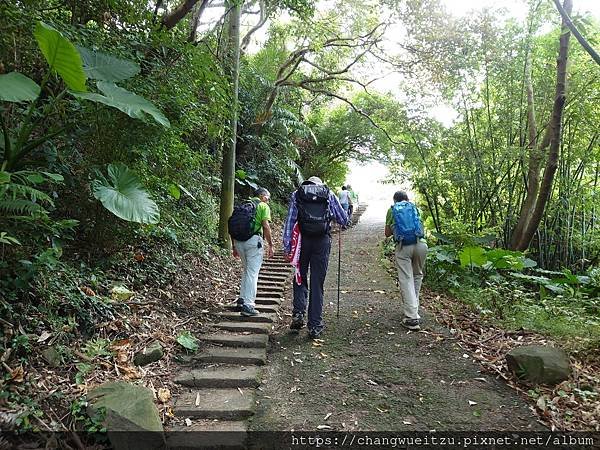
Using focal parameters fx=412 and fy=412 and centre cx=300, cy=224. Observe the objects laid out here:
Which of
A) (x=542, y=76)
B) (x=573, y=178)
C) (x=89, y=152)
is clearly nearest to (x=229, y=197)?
(x=89, y=152)

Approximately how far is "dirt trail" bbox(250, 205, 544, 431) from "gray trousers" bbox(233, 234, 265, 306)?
1.90 feet

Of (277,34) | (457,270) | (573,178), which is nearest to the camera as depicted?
(457,270)

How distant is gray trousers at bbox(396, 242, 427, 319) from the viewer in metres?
4.87

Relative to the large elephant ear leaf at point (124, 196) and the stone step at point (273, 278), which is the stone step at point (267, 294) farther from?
the large elephant ear leaf at point (124, 196)

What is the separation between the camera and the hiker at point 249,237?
15.9 ft

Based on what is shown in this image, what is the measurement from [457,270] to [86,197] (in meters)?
5.85

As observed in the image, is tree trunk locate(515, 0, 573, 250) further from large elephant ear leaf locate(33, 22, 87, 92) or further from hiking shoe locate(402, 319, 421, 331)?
large elephant ear leaf locate(33, 22, 87, 92)

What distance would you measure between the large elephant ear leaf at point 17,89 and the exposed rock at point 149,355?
2.17 meters

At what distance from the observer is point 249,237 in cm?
486

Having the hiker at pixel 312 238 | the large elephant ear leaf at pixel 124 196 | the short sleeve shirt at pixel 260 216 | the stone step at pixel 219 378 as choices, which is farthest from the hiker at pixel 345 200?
the stone step at pixel 219 378

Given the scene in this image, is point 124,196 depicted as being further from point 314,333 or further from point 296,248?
point 314,333

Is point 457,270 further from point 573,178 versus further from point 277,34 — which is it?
point 277,34

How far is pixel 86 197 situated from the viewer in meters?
4.14

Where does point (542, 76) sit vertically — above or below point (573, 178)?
above
